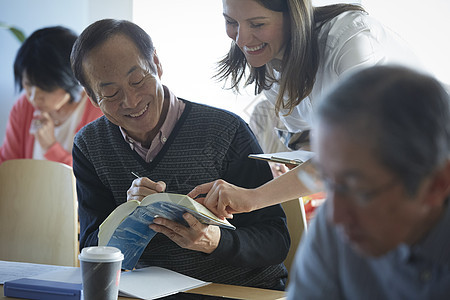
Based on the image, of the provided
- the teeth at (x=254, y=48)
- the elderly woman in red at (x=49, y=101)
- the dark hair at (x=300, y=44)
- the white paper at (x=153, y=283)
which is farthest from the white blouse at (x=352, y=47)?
the elderly woman in red at (x=49, y=101)

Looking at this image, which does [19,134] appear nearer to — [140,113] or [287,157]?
[140,113]

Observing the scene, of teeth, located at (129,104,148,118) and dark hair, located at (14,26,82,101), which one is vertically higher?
teeth, located at (129,104,148,118)

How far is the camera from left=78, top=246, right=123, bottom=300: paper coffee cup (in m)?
1.00

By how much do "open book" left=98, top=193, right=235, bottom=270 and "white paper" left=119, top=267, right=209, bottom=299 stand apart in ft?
0.22

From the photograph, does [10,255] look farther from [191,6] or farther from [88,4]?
[88,4]

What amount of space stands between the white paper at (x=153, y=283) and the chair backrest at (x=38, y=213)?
0.60 metres

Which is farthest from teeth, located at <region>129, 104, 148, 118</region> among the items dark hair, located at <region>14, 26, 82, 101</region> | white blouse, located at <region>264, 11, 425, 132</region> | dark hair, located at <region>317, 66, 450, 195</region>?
dark hair, located at <region>14, 26, 82, 101</region>

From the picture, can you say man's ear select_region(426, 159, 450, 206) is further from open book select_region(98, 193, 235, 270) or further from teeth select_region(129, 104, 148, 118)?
teeth select_region(129, 104, 148, 118)

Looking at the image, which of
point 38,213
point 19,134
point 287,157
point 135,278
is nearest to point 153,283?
point 135,278

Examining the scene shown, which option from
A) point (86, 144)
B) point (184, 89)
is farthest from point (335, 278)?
point (184, 89)

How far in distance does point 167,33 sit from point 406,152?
291 cm

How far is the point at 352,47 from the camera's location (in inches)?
53.0

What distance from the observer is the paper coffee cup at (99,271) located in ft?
3.28

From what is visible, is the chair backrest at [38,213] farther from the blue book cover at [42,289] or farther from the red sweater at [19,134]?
the red sweater at [19,134]
